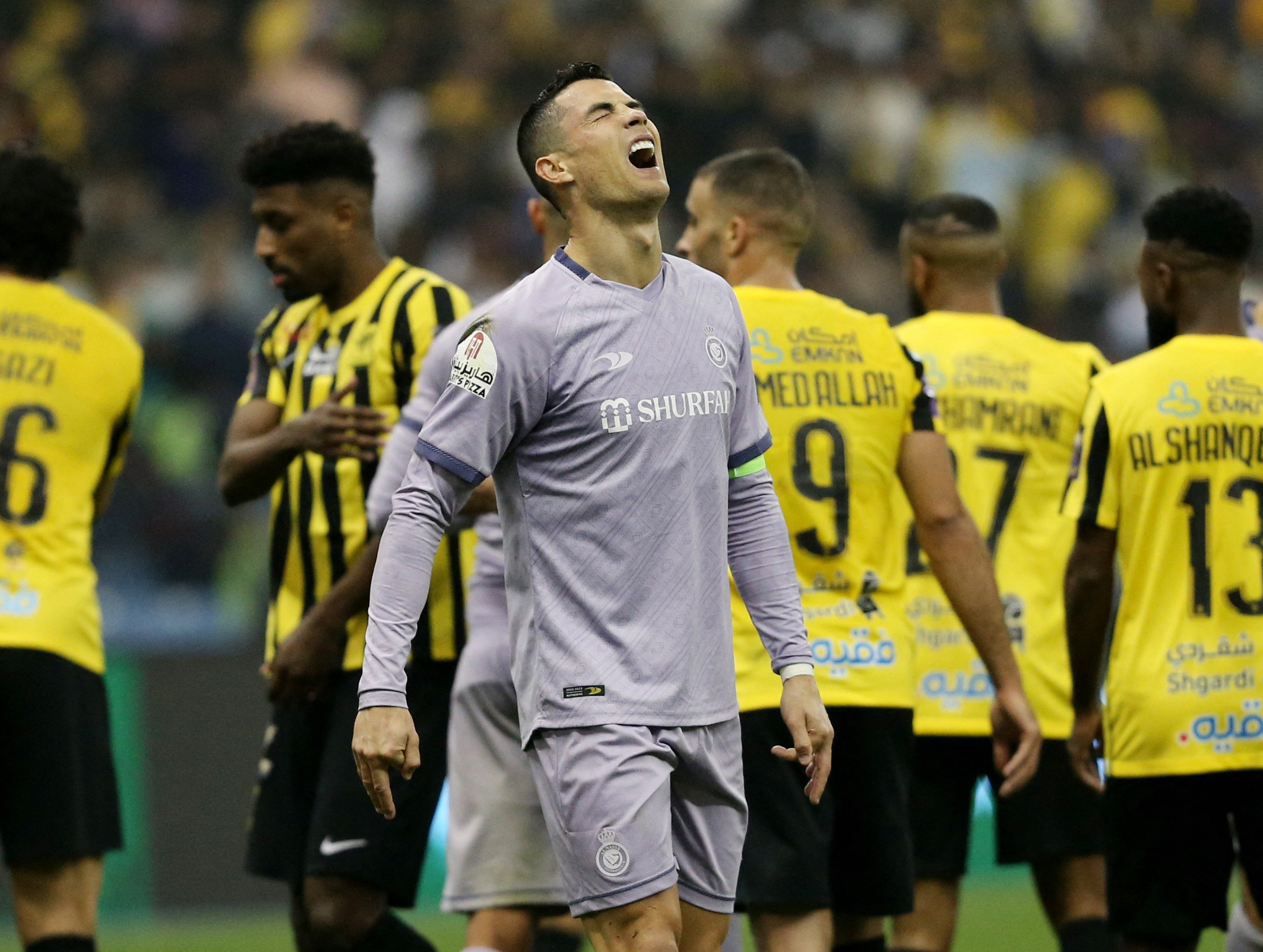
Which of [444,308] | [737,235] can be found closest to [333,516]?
[444,308]

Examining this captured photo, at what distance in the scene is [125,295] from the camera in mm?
12211

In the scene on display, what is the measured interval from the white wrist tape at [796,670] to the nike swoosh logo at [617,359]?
71 centimetres

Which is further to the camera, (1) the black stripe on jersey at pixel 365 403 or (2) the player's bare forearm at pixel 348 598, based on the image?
(1) the black stripe on jersey at pixel 365 403

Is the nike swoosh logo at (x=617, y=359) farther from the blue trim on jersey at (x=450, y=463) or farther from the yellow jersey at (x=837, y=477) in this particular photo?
the yellow jersey at (x=837, y=477)

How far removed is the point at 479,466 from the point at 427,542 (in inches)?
7.1

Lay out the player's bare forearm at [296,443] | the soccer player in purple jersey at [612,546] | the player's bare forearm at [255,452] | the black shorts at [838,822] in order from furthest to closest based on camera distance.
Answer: the player's bare forearm at [255,452] < the player's bare forearm at [296,443] < the black shorts at [838,822] < the soccer player in purple jersey at [612,546]

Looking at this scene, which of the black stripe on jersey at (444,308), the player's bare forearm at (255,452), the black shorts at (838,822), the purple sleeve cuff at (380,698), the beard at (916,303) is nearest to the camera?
the purple sleeve cuff at (380,698)

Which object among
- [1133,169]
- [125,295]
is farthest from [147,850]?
[1133,169]

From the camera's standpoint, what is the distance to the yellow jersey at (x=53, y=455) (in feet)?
17.9

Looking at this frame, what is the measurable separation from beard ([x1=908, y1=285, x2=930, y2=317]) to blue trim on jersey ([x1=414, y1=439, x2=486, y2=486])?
3230 mm

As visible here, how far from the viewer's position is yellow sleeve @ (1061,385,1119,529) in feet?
16.9

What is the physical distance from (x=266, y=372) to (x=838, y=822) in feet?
7.39

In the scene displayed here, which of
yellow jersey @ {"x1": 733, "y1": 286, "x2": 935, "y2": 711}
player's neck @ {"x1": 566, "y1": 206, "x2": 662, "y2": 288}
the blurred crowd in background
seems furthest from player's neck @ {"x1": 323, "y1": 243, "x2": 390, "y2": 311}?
the blurred crowd in background

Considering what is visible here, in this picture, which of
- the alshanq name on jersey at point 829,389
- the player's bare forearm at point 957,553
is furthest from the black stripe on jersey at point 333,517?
the player's bare forearm at point 957,553
